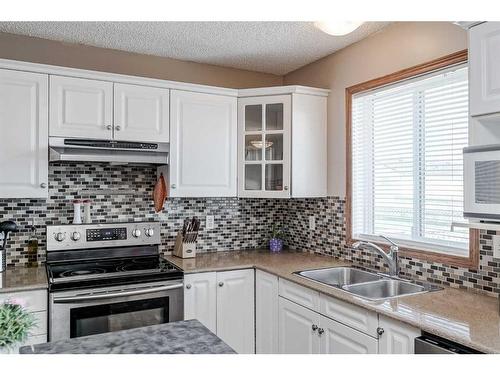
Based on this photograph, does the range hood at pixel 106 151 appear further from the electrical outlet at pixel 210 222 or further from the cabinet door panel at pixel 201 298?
the cabinet door panel at pixel 201 298

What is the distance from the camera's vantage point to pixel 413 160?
2.56 meters

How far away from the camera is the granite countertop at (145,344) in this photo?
1.23m

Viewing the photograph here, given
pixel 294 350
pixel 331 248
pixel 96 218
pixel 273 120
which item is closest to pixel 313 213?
pixel 331 248

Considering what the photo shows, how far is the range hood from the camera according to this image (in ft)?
8.54

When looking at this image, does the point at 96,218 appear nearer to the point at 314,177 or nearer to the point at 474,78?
the point at 314,177

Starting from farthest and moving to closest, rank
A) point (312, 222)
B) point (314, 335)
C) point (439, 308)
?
point (312, 222) → point (314, 335) → point (439, 308)

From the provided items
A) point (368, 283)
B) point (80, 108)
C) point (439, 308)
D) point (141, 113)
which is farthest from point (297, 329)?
point (80, 108)

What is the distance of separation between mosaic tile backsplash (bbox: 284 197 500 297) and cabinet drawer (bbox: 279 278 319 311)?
1.95ft

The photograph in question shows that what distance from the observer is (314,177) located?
3.16m

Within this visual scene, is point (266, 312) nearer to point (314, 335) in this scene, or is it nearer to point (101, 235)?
point (314, 335)

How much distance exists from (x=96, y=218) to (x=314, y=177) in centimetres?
165

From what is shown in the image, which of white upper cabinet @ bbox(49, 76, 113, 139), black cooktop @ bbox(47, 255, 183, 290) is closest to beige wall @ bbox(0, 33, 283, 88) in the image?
white upper cabinet @ bbox(49, 76, 113, 139)

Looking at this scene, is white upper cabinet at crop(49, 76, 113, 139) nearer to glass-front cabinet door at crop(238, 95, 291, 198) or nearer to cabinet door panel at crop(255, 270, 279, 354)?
glass-front cabinet door at crop(238, 95, 291, 198)

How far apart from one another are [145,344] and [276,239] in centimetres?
231
